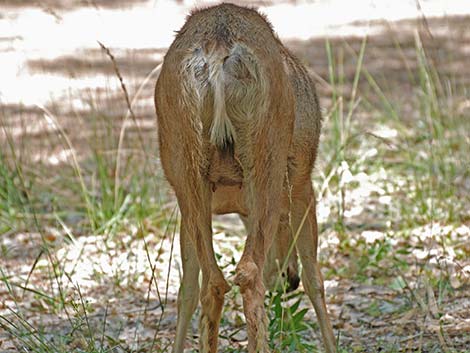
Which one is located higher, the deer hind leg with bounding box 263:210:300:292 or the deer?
the deer

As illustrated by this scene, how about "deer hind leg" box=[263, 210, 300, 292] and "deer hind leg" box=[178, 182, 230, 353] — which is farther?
"deer hind leg" box=[263, 210, 300, 292]

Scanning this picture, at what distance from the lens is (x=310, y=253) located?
5406mm

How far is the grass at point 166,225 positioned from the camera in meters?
5.79

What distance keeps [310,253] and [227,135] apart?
132 cm

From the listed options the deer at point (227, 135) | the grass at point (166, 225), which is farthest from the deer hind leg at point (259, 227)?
the grass at point (166, 225)

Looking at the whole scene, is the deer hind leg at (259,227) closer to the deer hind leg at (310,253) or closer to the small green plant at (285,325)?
the small green plant at (285,325)

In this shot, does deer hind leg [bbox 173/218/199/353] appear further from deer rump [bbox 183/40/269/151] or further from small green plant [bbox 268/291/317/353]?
deer rump [bbox 183/40/269/151]

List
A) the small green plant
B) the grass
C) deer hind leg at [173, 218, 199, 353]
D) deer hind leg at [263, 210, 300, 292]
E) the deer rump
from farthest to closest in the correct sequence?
1. the grass
2. deer hind leg at [263, 210, 300, 292]
3. deer hind leg at [173, 218, 199, 353]
4. the small green plant
5. the deer rump

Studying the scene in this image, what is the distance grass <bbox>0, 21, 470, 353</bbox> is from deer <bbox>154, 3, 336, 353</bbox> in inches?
29.4

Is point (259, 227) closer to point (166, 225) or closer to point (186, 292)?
point (186, 292)

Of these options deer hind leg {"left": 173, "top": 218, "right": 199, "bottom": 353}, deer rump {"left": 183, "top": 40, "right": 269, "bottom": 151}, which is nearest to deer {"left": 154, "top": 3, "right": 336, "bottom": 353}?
deer rump {"left": 183, "top": 40, "right": 269, "bottom": 151}

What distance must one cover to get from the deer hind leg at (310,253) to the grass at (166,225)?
0.66ft

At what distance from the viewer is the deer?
4207 millimetres

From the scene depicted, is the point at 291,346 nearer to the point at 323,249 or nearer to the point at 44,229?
the point at 323,249
